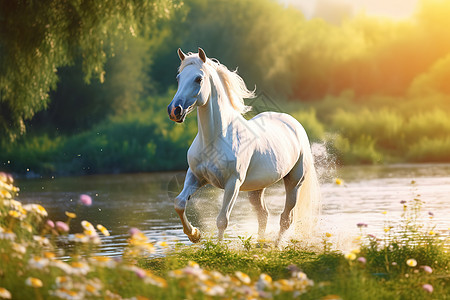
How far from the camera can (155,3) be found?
10680 millimetres

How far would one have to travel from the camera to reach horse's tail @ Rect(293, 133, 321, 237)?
8.98m

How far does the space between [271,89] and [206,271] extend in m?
22.7

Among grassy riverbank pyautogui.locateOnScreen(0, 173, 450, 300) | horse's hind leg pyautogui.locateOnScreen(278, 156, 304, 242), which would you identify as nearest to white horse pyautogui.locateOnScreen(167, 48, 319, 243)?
horse's hind leg pyautogui.locateOnScreen(278, 156, 304, 242)

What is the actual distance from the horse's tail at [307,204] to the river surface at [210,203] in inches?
16.1

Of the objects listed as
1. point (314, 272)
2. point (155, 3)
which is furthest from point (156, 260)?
point (155, 3)

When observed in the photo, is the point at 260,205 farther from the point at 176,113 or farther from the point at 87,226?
the point at 87,226

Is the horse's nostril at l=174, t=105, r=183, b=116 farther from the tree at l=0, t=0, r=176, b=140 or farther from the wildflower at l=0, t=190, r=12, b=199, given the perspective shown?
the tree at l=0, t=0, r=176, b=140

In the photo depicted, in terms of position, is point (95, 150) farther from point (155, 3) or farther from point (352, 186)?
point (155, 3)

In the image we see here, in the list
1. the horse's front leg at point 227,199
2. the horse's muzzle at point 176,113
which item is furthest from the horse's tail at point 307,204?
the horse's muzzle at point 176,113

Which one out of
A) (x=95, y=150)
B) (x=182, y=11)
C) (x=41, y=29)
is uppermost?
(x=182, y=11)

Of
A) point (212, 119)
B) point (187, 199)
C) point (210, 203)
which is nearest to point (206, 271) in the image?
point (187, 199)

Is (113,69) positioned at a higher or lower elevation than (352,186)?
higher

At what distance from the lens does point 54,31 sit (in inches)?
440

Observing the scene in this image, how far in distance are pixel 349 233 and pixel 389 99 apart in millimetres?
21842
